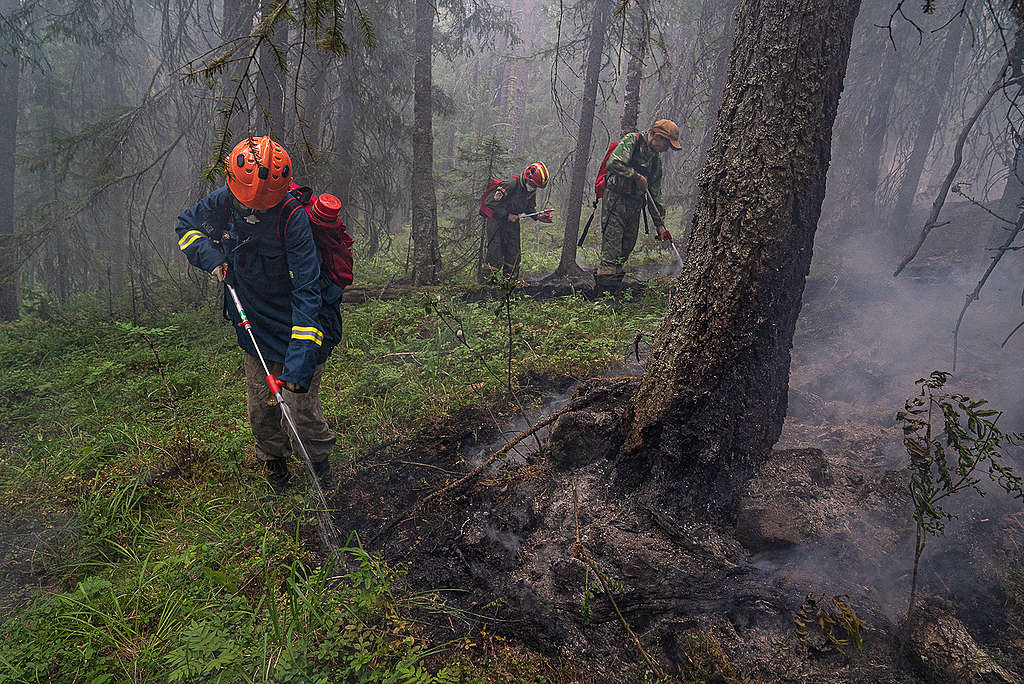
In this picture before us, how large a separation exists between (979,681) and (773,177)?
2.30 metres

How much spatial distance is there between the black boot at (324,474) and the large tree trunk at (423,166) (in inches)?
217

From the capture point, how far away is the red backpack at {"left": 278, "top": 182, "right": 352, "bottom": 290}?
319 cm

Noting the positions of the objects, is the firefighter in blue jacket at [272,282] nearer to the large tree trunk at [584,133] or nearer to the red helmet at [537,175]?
the red helmet at [537,175]

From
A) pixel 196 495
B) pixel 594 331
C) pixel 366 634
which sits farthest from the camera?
pixel 594 331

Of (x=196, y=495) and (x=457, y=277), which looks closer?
(x=196, y=495)

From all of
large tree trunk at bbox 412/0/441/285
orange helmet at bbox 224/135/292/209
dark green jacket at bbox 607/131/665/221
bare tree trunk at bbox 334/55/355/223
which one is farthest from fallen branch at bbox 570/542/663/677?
bare tree trunk at bbox 334/55/355/223

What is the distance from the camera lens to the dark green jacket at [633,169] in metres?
7.03

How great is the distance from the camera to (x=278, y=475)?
12.3 ft

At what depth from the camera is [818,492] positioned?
2951 millimetres

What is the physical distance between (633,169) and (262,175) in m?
5.39

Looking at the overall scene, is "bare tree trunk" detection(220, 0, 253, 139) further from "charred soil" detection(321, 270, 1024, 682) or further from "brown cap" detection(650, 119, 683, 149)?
"charred soil" detection(321, 270, 1024, 682)

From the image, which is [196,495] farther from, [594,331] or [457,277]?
[457,277]

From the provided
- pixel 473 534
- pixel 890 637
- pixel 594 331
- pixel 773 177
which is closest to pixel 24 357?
pixel 473 534

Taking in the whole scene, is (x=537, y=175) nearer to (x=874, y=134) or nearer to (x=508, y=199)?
(x=508, y=199)
